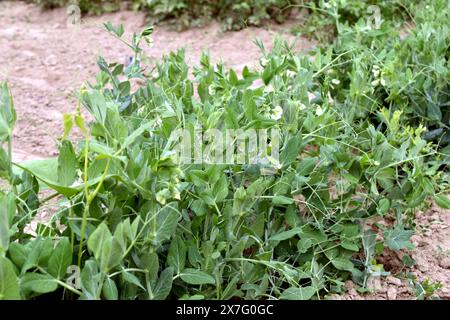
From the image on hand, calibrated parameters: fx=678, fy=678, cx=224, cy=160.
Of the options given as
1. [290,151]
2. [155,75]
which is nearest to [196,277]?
[290,151]

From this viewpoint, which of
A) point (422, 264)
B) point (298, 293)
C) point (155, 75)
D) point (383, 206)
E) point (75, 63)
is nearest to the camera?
point (298, 293)

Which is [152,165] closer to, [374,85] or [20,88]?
[374,85]

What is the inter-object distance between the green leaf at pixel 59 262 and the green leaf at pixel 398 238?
38.5 inches

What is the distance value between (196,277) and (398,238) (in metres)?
0.71

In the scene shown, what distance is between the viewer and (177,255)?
159 cm

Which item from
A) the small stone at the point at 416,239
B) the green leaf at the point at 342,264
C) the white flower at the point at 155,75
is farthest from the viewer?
the white flower at the point at 155,75

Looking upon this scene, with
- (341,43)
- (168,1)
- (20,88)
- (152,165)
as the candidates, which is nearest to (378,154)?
(152,165)

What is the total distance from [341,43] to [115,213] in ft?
5.00

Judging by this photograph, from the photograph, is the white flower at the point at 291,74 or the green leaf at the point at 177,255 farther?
the white flower at the point at 291,74

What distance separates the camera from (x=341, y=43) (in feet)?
8.96

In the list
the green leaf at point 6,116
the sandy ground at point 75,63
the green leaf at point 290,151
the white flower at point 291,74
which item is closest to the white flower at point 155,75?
the sandy ground at point 75,63

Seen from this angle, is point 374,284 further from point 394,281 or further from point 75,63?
point 75,63

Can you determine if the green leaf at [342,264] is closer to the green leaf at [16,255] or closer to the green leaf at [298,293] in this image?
the green leaf at [298,293]

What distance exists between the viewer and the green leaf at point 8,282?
128cm
